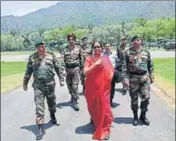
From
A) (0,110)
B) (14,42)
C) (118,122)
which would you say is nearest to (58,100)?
(0,110)

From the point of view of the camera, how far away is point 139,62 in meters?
10.7

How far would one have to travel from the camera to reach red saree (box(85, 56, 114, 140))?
9.72m

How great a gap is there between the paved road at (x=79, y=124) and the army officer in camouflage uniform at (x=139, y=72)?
22.6 inches

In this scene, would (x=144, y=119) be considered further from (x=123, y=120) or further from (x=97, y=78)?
(x=97, y=78)

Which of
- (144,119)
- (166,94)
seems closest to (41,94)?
(144,119)

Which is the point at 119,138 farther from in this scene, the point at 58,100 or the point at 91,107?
the point at 58,100

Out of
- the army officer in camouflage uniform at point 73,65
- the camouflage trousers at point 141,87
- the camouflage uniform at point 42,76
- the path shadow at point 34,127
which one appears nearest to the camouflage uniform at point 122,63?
the camouflage trousers at point 141,87

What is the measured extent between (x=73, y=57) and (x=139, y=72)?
2.96 metres

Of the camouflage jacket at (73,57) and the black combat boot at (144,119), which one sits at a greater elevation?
the camouflage jacket at (73,57)

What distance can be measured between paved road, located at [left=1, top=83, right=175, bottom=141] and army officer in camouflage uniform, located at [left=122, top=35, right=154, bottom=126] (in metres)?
0.57

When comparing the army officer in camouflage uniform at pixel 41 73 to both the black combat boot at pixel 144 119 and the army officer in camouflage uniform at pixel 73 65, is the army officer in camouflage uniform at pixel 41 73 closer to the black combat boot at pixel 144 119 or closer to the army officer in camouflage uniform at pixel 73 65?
the black combat boot at pixel 144 119

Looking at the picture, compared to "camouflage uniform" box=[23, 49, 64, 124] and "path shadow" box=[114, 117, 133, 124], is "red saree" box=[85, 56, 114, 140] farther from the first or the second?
"path shadow" box=[114, 117, 133, 124]

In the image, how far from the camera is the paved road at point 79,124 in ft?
31.9

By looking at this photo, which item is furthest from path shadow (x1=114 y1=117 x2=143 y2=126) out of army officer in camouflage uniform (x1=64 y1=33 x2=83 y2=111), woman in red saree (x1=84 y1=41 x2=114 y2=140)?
army officer in camouflage uniform (x1=64 y1=33 x2=83 y2=111)
